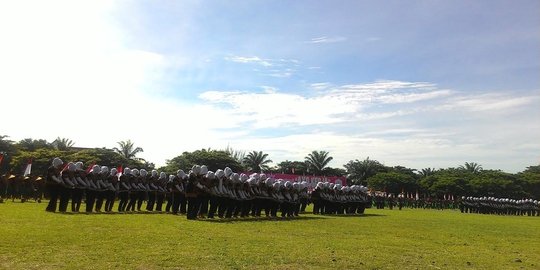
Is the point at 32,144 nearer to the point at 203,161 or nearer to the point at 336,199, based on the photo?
the point at 203,161

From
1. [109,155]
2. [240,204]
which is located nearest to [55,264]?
[240,204]

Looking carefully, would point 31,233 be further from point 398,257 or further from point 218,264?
point 398,257

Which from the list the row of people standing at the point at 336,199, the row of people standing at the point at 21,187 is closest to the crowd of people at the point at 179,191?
the row of people standing at the point at 336,199

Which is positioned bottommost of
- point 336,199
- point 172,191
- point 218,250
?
point 218,250

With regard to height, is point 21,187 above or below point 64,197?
above

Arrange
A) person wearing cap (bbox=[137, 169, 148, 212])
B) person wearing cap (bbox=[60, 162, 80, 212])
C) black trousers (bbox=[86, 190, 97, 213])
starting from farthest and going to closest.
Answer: person wearing cap (bbox=[137, 169, 148, 212]) → black trousers (bbox=[86, 190, 97, 213]) → person wearing cap (bbox=[60, 162, 80, 212])

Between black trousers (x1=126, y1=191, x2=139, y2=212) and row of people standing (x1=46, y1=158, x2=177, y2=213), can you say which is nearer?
row of people standing (x1=46, y1=158, x2=177, y2=213)

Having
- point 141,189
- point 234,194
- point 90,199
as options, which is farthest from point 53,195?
point 234,194

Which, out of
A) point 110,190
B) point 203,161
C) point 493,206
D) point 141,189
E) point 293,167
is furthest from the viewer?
point 293,167

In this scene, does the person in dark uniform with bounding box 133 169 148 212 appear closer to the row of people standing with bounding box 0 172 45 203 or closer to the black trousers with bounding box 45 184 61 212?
the black trousers with bounding box 45 184 61 212

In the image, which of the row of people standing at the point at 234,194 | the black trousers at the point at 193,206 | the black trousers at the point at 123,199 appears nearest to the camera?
the black trousers at the point at 193,206

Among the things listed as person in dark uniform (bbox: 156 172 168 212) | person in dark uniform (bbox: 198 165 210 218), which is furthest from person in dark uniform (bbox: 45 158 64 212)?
person in dark uniform (bbox: 156 172 168 212)

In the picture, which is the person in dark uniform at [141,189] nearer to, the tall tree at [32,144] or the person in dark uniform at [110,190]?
the person in dark uniform at [110,190]

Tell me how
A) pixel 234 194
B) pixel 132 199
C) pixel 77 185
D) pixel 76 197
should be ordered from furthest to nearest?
pixel 132 199, pixel 234 194, pixel 76 197, pixel 77 185
